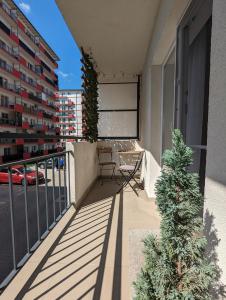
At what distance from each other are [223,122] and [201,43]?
1118 millimetres

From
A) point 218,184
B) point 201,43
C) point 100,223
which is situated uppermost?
point 201,43

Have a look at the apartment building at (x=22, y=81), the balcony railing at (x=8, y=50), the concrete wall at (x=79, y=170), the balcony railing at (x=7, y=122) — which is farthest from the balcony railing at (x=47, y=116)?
the concrete wall at (x=79, y=170)

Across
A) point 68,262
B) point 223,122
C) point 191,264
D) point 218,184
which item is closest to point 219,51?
point 223,122

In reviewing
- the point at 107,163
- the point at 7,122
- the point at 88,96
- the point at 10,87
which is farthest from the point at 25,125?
the point at 88,96

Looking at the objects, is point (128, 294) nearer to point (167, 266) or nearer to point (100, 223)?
point (167, 266)

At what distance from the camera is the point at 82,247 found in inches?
69.8

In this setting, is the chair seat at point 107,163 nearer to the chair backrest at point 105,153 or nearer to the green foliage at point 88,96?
the chair backrest at point 105,153

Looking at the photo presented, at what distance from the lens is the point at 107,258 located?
160cm

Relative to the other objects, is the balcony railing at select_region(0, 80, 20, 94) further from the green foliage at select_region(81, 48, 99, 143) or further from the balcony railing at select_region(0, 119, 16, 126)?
the green foliage at select_region(81, 48, 99, 143)

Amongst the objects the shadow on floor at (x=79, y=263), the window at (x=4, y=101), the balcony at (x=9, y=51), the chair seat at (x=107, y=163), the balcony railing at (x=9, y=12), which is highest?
the balcony railing at (x=9, y=12)

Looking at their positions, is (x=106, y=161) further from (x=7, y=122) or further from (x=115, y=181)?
(x=7, y=122)

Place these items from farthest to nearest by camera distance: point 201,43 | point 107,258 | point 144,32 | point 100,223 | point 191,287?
1. point 144,32
2. point 100,223
3. point 107,258
4. point 201,43
5. point 191,287

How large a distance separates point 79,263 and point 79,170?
162cm

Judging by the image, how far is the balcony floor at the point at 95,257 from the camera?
50.2 inches
